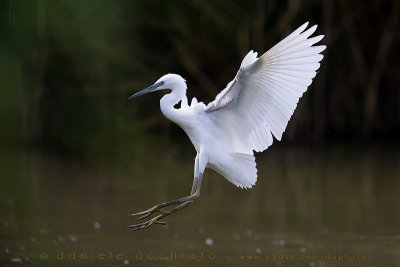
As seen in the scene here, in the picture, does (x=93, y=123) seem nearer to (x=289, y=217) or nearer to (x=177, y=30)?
(x=177, y=30)

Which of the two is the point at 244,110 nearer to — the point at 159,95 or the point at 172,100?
the point at 172,100

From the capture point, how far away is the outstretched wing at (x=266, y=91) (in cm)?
416

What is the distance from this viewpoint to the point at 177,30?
1003 centimetres

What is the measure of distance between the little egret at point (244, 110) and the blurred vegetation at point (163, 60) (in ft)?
16.7

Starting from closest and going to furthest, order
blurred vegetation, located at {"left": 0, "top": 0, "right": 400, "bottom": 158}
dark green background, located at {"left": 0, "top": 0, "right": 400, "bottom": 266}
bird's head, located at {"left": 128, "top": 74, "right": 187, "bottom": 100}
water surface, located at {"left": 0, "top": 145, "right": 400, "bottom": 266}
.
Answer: bird's head, located at {"left": 128, "top": 74, "right": 187, "bottom": 100}, water surface, located at {"left": 0, "top": 145, "right": 400, "bottom": 266}, dark green background, located at {"left": 0, "top": 0, "right": 400, "bottom": 266}, blurred vegetation, located at {"left": 0, "top": 0, "right": 400, "bottom": 158}

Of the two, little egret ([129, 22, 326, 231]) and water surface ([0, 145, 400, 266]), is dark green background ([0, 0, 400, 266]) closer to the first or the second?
water surface ([0, 145, 400, 266])

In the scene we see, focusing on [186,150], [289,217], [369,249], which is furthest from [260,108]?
[186,150]

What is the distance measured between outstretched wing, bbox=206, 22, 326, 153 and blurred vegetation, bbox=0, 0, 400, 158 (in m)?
5.07

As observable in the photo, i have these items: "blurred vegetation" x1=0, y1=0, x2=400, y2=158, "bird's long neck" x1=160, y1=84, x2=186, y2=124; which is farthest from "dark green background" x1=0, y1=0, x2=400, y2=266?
"bird's long neck" x1=160, y1=84, x2=186, y2=124

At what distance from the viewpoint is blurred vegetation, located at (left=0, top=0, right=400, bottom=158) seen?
973 cm

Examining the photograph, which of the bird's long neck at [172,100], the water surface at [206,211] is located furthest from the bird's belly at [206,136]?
the water surface at [206,211]

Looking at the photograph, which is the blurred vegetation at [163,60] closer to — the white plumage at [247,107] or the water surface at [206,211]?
the water surface at [206,211]

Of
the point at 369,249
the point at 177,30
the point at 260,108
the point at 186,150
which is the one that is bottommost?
the point at 369,249

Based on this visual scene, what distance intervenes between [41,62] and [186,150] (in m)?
1.95
